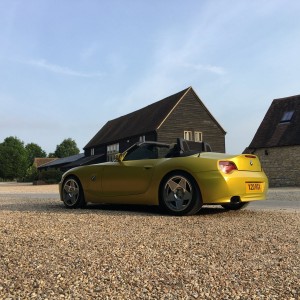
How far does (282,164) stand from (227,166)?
2455 centimetres

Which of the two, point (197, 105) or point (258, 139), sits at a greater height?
point (197, 105)

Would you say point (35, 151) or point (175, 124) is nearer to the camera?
point (175, 124)

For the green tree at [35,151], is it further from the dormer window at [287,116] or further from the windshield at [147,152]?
the windshield at [147,152]

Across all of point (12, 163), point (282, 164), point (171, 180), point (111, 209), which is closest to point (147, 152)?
point (171, 180)

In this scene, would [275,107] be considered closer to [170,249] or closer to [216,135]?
[216,135]

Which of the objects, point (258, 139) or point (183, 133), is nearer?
point (258, 139)

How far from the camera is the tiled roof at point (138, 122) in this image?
4053 cm

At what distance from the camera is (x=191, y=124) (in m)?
41.1

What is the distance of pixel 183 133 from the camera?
1588 inches

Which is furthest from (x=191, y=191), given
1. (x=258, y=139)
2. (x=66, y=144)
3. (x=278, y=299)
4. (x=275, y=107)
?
(x=66, y=144)

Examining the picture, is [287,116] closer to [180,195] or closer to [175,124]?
[175,124]

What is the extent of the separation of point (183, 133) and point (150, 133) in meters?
3.42

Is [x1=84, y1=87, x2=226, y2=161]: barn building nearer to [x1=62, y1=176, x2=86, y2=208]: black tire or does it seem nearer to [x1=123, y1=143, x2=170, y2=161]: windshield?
[x1=62, y1=176, x2=86, y2=208]: black tire

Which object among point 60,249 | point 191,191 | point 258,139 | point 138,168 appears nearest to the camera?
point 60,249
